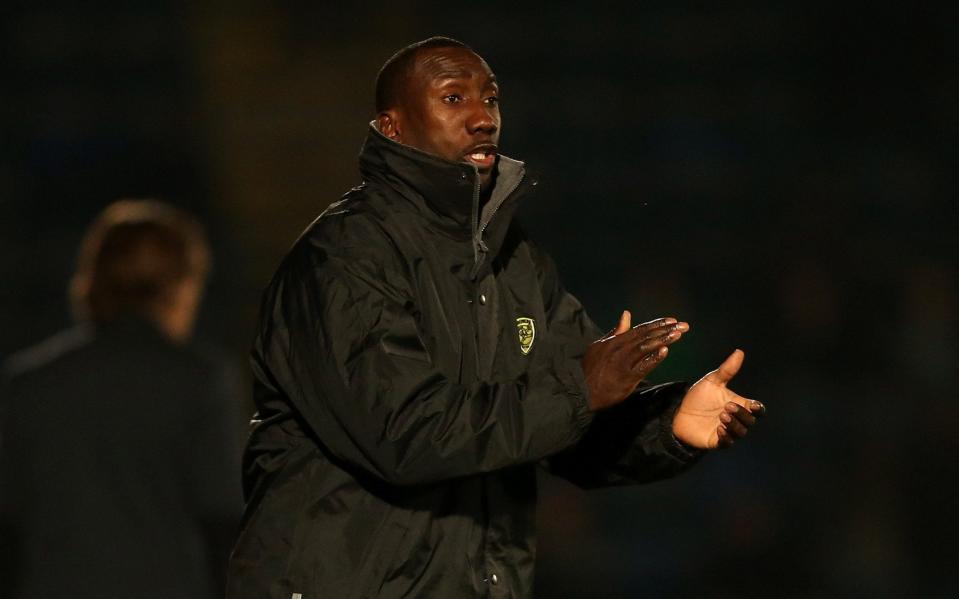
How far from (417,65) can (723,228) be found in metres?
4.87

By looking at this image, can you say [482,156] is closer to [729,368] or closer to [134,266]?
[729,368]

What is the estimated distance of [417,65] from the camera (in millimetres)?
2432

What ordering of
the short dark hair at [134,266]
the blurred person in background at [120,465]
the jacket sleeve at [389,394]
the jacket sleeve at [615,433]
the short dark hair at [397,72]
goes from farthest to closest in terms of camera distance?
the short dark hair at [134,266]
the blurred person in background at [120,465]
the jacket sleeve at [615,433]
the short dark hair at [397,72]
the jacket sleeve at [389,394]

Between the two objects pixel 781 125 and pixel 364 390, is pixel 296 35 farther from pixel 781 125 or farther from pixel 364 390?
pixel 364 390

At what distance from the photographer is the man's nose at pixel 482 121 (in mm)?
2410

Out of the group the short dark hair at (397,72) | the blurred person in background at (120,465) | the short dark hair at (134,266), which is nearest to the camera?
the short dark hair at (397,72)

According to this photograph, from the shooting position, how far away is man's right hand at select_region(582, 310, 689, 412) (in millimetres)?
2188

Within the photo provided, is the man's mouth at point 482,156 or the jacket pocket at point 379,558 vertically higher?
the man's mouth at point 482,156

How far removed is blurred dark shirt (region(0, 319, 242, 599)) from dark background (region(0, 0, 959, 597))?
9.87ft

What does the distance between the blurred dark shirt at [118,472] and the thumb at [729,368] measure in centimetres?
118

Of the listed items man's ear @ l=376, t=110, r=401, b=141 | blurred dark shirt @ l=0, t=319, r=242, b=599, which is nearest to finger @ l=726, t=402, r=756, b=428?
man's ear @ l=376, t=110, r=401, b=141

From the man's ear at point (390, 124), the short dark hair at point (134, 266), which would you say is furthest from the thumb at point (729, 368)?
the short dark hair at point (134, 266)

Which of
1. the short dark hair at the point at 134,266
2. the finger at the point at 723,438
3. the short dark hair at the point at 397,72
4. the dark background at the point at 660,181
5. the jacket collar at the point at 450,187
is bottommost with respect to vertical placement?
the dark background at the point at 660,181

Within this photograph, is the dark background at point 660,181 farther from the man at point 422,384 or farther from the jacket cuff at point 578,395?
the jacket cuff at point 578,395
